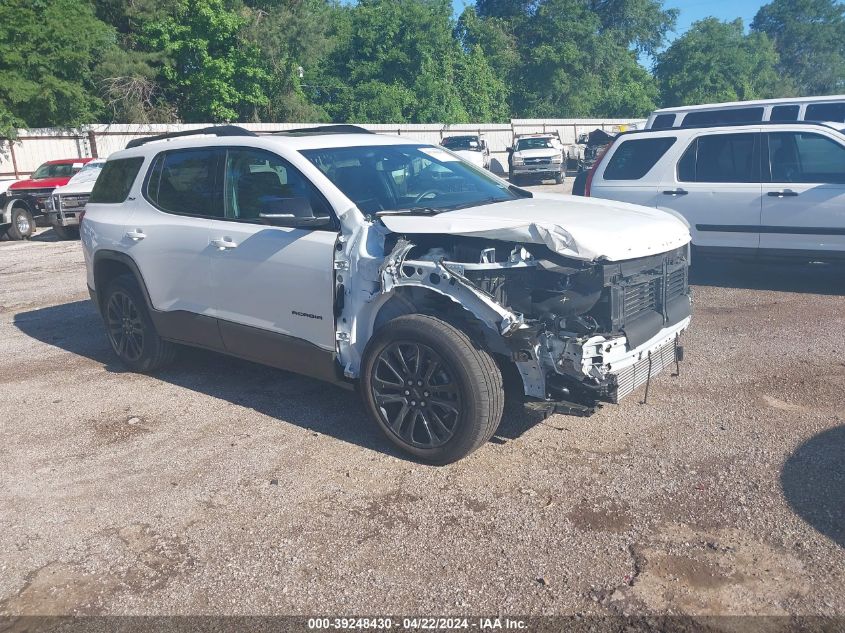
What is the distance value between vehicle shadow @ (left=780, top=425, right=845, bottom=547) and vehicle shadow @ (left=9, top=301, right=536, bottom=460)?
1.58 m

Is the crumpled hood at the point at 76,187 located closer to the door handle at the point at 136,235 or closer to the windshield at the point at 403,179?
the door handle at the point at 136,235

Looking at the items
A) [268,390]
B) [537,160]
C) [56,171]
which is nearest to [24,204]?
[56,171]

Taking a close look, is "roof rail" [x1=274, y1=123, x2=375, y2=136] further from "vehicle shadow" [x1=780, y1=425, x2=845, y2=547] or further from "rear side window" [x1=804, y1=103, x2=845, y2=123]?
"rear side window" [x1=804, y1=103, x2=845, y2=123]

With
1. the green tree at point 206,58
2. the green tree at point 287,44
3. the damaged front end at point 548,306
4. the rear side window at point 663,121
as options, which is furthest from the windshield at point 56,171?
the green tree at point 287,44

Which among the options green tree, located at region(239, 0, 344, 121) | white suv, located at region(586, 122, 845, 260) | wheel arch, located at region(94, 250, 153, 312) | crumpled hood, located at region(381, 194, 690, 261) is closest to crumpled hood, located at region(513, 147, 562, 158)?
green tree, located at region(239, 0, 344, 121)

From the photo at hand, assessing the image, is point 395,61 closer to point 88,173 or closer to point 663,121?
point 88,173

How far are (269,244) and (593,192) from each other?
562cm

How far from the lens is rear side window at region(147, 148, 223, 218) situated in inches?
218

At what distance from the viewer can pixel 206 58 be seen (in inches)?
1335

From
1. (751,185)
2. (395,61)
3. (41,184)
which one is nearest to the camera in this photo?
(751,185)

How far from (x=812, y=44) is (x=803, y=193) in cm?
9078

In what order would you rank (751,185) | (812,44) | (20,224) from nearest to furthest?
(751,185) < (20,224) < (812,44)

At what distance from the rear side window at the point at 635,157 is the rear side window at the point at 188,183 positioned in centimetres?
553

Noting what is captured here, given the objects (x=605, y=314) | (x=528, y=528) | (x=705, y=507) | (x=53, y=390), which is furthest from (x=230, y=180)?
(x=705, y=507)
